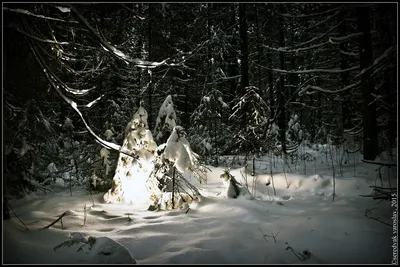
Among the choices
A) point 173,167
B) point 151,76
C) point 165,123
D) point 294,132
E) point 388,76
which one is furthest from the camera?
point 294,132

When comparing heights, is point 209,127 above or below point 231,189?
above

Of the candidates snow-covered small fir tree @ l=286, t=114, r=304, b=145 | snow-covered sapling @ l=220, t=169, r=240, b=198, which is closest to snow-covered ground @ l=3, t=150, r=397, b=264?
snow-covered sapling @ l=220, t=169, r=240, b=198

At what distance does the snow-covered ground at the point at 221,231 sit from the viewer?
3.26 metres

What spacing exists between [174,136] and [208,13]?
10027mm

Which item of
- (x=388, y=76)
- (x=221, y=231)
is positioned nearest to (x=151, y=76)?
(x=221, y=231)

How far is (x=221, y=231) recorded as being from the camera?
4113 millimetres

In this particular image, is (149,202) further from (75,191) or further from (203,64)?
(203,64)

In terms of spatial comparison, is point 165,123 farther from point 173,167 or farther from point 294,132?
point 294,132

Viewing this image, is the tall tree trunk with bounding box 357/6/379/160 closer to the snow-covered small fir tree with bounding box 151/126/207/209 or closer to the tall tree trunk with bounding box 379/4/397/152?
the tall tree trunk with bounding box 379/4/397/152

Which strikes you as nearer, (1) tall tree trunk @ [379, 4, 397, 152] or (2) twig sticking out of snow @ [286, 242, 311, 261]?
(2) twig sticking out of snow @ [286, 242, 311, 261]

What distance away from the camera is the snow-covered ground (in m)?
3.26

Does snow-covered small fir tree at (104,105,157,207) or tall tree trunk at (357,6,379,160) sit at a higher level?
tall tree trunk at (357,6,379,160)

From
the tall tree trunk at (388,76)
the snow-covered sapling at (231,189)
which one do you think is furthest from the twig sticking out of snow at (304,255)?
the tall tree trunk at (388,76)

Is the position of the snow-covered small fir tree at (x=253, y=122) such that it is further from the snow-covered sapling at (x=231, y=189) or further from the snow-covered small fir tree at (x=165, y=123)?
the snow-covered small fir tree at (x=165, y=123)
